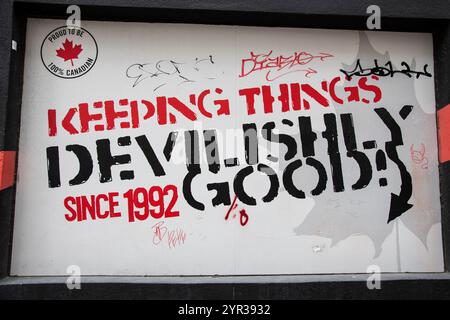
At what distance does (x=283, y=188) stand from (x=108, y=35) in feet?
7.47

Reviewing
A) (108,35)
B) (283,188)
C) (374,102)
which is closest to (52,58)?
(108,35)

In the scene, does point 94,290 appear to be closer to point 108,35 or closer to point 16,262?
point 16,262

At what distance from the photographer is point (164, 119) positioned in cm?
418
